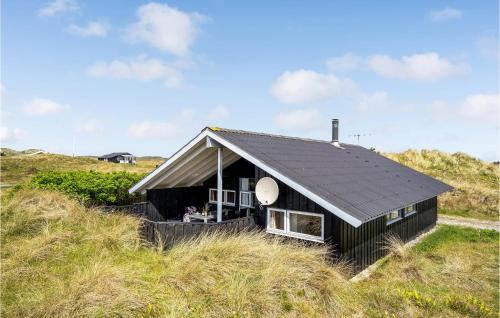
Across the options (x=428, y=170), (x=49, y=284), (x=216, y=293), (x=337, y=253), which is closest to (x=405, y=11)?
(x=337, y=253)

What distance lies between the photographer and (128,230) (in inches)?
434

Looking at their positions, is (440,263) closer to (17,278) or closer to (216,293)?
(216,293)

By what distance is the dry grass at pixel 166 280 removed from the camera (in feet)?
19.7

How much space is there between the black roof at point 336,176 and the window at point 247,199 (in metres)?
2.37

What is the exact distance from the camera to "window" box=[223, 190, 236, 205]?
567 inches

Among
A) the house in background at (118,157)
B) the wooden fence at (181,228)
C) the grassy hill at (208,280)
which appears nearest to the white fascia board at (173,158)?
the grassy hill at (208,280)

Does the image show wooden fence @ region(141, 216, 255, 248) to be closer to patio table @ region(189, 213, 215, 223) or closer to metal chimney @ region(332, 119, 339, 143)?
patio table @ region(189, 213, 215, 223)

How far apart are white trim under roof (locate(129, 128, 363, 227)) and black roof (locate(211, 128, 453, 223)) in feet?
0.39

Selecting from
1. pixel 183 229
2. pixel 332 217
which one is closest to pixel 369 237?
pixel 332 217

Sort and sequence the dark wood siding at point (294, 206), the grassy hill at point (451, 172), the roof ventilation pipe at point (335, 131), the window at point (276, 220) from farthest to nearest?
the grassy hill at point (451, 172) < the roof ventilation pipe at point (335, 131) < the window at point (276, 220) < the dark wood siding at point (294, 206)

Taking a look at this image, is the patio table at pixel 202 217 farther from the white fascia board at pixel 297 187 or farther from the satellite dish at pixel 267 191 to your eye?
the white fascia board at pixel 297 187

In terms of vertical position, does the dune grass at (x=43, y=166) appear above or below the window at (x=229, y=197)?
above

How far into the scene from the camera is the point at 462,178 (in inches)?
1375

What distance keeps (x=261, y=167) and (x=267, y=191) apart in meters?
0.88
